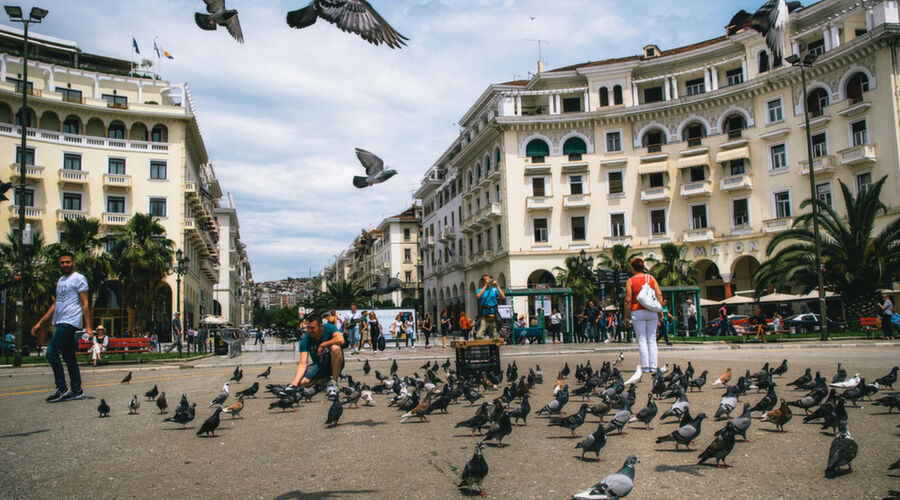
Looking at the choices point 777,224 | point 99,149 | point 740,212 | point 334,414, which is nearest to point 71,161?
point 99,149

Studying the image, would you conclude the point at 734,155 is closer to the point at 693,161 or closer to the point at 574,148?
the point at 693,161

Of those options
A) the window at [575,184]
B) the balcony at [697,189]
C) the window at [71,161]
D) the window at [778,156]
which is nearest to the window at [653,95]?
the balcony at [697,189]

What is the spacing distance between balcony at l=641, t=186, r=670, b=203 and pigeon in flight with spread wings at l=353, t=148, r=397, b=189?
37464 mm

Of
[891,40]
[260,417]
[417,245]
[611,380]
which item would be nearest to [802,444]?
[611,380]

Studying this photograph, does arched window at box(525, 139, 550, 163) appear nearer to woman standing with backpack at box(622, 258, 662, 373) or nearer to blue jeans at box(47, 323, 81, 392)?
woman standing with backpack at box(622, 258, 662, 373)

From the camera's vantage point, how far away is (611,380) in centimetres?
991

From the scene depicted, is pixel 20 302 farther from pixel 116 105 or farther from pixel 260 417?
pixel 116 105

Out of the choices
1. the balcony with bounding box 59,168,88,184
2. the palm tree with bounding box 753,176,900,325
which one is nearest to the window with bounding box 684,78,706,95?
the palm tree with bounding box 753,176,900,325

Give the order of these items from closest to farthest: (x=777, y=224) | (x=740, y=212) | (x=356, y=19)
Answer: (x=356, y=19) → (x=777, y=224) → (x=740, y=212)

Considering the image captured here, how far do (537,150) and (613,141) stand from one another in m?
5.75

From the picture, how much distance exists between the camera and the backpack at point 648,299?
10.2 m

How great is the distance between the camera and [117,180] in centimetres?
4634

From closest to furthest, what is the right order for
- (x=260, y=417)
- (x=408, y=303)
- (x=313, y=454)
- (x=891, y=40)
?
(x=313, y=454)
(x=260, y=417)
(x=891, y=40)
(x=408, y=303)

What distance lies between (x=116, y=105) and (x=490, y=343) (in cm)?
4530
